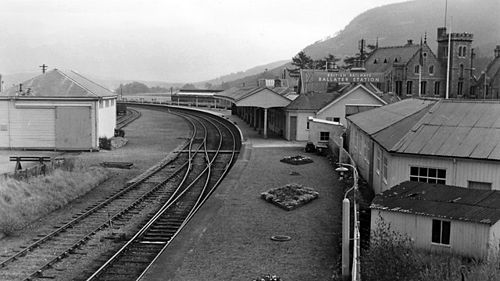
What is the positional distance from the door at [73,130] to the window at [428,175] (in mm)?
23292

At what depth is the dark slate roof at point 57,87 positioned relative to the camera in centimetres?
3688

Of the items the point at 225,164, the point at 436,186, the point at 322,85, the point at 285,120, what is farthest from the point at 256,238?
the point at 322,85

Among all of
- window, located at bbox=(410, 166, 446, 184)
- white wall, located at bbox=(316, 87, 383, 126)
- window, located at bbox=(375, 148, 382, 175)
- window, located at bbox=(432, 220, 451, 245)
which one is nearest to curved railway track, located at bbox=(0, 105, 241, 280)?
window, located at bbox=(375, 148, 382, 175)

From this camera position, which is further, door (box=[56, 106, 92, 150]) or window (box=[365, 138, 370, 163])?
door (box=[56, 106, 92, 150])

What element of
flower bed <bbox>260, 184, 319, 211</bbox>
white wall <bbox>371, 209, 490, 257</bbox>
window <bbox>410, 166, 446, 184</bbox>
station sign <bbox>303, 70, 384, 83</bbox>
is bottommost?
flower bed <bbox>260, 184, 319, 211</bbox>

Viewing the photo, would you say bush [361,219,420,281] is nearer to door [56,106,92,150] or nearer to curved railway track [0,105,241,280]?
curved railway track [0,105,241,280]

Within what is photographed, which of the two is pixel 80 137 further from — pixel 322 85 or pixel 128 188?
pixel 322 85

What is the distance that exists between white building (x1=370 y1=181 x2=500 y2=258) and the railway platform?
186 cm

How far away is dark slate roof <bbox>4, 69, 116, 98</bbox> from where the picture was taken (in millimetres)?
36875

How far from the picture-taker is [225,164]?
109 feet

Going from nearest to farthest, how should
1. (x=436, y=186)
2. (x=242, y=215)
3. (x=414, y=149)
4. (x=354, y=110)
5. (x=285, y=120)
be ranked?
(x=436, y=186) < (x=414, y=149) < (x=242, y=215) < (x=354, y=110) < (x=285, y=120)

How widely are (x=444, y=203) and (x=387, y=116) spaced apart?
37.1ft

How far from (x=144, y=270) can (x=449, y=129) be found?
1118 centimetres

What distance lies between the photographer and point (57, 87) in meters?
37.6
